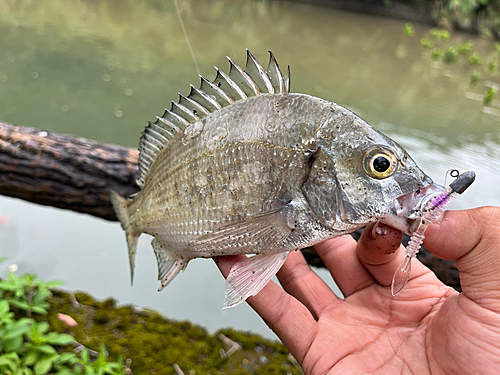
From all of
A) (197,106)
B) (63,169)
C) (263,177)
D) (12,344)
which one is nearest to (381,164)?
(263,177)

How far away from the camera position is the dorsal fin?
47.7 inches

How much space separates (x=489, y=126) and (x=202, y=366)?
616cm

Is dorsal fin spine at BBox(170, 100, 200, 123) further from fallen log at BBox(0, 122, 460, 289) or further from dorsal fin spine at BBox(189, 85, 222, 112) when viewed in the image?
fallen log at BBox(0, 122, 460, 289)

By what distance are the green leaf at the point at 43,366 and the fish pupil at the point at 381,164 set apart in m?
1.87

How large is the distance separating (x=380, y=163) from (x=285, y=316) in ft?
2.57

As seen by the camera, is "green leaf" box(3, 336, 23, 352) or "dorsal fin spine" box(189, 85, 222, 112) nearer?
"dorsal fin spine" box(189, 85, 222, 112)

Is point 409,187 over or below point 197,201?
over

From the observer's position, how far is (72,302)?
8.29ft

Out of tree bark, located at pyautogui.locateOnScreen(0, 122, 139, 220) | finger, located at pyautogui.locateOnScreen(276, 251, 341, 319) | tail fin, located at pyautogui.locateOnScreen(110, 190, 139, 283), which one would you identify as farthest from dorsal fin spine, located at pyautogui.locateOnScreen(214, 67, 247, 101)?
tree bark, located at pyautogui.locateOnScreen(0, 122, 139, 220)

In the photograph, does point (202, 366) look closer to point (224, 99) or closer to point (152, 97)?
point (224, 99)

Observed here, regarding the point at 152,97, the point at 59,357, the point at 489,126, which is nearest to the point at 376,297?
the point at 59,357

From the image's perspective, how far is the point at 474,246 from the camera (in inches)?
43.9

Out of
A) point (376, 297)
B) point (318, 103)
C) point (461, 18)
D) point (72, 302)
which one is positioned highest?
point (461, 18)

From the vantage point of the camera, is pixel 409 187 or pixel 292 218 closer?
pixel 409 187
